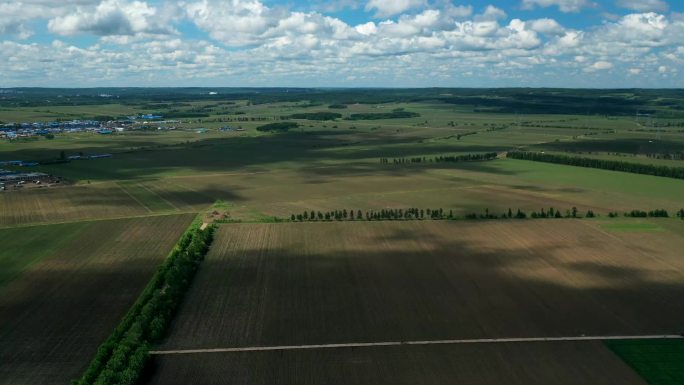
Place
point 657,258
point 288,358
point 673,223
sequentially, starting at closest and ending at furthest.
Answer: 1. point 288,358
2. point 657,258
3. point 673,223

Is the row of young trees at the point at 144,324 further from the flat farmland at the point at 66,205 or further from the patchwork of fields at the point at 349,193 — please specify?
the flat farmland at the point at 66,205

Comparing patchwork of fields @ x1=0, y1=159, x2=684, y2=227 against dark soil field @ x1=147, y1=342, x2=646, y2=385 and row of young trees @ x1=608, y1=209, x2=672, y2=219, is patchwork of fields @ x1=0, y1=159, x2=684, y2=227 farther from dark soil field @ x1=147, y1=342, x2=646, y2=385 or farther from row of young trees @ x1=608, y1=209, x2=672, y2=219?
dark soil field @ x1=147, y1=342, x2=646, y2=385

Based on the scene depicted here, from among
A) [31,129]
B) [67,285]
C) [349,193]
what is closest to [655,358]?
[67,285]

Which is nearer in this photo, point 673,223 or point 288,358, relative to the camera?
point 288,358

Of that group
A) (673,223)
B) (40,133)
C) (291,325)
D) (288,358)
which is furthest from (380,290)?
(40,133)

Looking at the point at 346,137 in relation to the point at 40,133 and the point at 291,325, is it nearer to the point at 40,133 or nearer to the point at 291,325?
the point at 40,133

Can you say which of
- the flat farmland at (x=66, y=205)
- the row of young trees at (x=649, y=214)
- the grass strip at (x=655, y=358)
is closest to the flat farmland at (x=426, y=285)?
the grass strip at (x=655, y=358)

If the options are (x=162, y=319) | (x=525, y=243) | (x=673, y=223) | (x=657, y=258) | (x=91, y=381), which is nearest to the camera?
(x=91, y=381)

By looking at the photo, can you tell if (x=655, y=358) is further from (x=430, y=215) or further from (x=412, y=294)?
(x=430, y=215)
